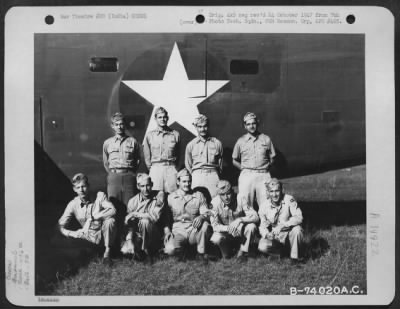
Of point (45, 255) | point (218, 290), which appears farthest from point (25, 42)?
point (218, 290)

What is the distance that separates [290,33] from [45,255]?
5.42 feet

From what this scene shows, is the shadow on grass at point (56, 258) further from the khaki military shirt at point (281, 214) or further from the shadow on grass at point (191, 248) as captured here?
the khaki military shirt at point (281, 214)

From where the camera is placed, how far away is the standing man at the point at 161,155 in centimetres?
246

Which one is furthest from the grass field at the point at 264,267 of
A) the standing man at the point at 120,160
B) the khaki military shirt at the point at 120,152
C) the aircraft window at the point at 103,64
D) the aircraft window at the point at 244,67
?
the aircraft window at the point at 103,64

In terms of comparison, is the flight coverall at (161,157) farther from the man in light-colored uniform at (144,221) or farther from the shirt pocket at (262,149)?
the shirt pocket at (262,149)

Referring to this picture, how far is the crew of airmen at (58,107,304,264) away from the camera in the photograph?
245 centimetres

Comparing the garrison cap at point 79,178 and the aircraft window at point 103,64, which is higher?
the aircraft window at point 103,64

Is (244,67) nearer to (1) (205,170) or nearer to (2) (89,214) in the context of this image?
(1) (205,170)

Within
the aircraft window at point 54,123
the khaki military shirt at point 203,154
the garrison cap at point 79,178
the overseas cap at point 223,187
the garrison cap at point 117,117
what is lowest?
the overseas cap at point 223,187

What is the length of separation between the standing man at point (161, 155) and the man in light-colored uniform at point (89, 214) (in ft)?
0.89

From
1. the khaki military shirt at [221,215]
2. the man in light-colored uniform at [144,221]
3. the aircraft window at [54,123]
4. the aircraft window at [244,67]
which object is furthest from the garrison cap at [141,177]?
the aircraft window at [244,67]

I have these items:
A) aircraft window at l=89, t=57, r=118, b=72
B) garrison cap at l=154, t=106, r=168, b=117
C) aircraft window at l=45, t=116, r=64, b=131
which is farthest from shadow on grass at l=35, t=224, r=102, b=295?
aircraft window at l=89, t=57, r=118, b=72

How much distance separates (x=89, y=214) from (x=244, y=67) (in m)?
1.06

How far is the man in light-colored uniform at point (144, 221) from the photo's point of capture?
244cm
